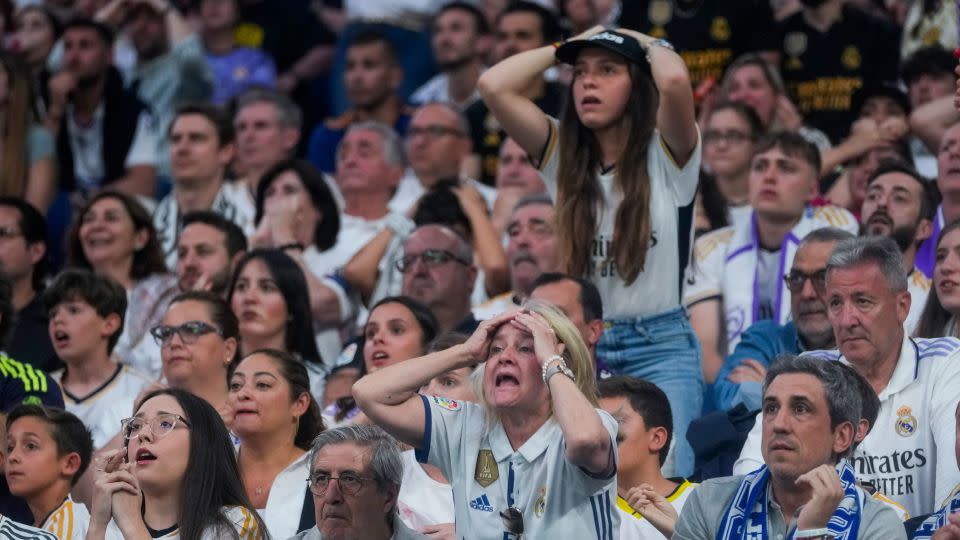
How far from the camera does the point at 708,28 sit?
41.0 feet

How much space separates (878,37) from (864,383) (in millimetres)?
6108

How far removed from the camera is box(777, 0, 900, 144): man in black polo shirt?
12164mm

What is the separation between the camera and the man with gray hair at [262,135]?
40.7 ft

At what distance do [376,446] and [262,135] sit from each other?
19.2 feet

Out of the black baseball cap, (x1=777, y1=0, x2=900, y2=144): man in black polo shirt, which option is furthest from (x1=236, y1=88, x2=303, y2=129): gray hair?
the black baseball cap

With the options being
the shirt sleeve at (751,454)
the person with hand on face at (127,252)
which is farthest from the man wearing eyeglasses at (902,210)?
the person with hand on face at (127,252)

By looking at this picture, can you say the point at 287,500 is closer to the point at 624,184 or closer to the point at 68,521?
the point at 68,521

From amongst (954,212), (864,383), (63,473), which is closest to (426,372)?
(864,383)

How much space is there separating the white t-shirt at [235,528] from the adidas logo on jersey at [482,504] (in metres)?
0.98

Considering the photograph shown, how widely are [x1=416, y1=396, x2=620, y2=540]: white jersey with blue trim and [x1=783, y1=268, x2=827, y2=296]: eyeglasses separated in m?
2.24

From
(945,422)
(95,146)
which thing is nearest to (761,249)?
(945,422)

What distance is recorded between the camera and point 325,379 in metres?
9.36

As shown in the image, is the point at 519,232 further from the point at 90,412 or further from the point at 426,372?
the point at 426,372

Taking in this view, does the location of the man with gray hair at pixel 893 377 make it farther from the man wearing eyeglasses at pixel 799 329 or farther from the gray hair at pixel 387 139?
the gray hair at pixel 387 139
